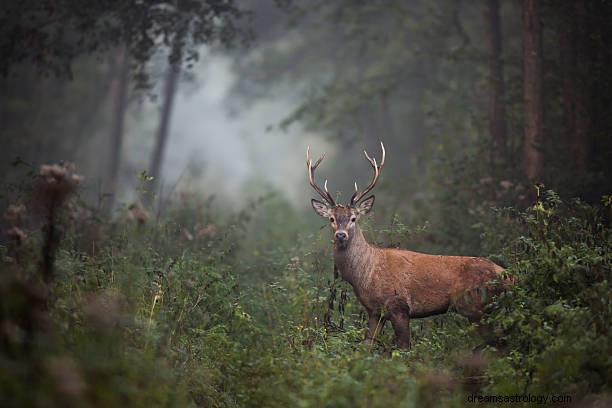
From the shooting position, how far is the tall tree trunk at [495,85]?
13.2m

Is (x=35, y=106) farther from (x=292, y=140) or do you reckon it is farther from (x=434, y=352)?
(x=292, y=140)

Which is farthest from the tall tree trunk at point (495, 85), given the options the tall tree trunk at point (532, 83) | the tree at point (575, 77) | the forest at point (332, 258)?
the tree at point (575, 77)

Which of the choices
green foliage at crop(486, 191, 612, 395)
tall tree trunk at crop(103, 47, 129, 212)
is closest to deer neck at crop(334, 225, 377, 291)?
green foliage at crop(486, 191, 612, 395)

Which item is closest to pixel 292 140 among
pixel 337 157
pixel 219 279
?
pixel 337 157

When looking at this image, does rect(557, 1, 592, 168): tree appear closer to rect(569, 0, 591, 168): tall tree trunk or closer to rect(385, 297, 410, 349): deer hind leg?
rect(569, 0, 591, 168): tall tree trunk

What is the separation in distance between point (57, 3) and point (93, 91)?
1314 cm

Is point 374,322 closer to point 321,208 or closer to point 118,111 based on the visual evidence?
point 321,208

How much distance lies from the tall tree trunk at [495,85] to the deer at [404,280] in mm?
5599

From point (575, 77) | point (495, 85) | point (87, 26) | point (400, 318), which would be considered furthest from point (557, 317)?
point (87, 26)

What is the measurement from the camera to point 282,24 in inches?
1104

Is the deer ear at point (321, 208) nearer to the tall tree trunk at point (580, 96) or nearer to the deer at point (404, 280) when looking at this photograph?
the deer at point (404, 280)

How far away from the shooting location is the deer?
25.3 ft

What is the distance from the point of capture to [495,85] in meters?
13.6

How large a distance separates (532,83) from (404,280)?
5463 mm
